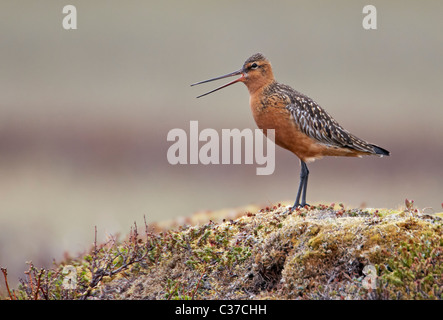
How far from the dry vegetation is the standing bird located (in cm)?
122

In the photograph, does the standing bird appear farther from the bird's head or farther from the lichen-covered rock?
the lichen-covered rock

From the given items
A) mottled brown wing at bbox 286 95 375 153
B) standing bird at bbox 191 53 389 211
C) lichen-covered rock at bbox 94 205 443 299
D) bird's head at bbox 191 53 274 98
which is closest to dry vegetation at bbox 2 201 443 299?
lichen-covered rock at bbox 94 205 443 299

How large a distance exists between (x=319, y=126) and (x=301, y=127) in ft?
1.24

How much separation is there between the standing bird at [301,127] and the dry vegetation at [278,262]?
4.02ft

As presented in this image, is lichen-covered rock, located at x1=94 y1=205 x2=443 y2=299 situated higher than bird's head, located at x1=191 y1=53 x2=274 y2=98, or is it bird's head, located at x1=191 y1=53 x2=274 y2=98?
bird's head, located at x1=191 y1=53 x2=274 y2=98

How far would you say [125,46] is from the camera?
66125 millimetres

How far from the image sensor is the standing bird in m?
10.9

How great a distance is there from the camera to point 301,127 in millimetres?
10898

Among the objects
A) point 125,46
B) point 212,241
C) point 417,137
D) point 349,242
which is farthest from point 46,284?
point 125,46

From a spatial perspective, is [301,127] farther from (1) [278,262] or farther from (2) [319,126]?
(1) [278,262]

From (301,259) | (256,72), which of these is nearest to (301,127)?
(256,72)

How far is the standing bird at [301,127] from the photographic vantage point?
1088 cm

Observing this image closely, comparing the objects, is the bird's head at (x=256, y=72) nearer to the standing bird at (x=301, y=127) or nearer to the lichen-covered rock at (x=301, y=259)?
the standing bird at (x=301, y=127)
